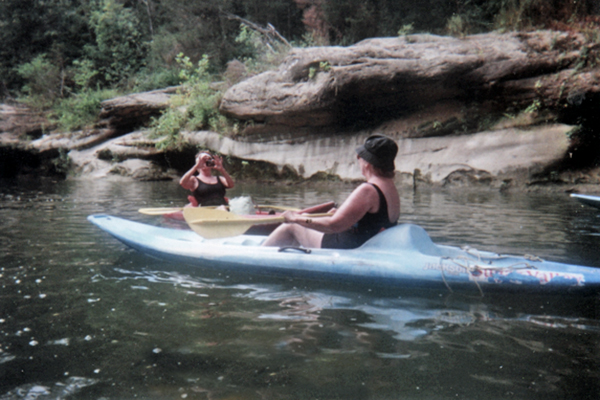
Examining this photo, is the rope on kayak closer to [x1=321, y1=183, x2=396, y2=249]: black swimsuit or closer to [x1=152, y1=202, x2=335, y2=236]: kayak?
[x1=321, y1=183, x2=396, y2=249]: black swimsuit

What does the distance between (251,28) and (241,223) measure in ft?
45.7

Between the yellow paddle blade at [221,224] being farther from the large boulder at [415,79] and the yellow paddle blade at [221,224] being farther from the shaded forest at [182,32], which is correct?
the shaded forest at [182,32]

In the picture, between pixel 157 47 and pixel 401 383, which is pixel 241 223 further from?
pixel 157 47

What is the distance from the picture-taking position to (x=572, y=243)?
193 inches

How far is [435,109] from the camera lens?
11.3 m

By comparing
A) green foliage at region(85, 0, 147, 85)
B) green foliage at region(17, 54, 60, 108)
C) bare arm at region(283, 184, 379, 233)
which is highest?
green foliage at region(85, 0, 147, 85)

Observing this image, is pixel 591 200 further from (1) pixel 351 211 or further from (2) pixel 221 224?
(2) pixel 221 224

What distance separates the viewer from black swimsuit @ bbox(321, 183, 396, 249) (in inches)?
132

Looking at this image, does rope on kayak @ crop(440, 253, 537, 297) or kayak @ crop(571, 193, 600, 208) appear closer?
rope on kayak @ crop(440, 253, 537, 297)

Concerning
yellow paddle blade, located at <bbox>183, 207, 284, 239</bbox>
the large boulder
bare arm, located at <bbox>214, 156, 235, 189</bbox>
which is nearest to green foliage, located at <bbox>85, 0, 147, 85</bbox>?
the large boulder

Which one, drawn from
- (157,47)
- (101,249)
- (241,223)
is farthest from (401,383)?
(157,47)

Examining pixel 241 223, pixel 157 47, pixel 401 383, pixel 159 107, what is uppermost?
pixel 157 47

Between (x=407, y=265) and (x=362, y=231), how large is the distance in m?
0.38

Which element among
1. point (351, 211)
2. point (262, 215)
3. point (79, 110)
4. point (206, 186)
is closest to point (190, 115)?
point (79, 110)
